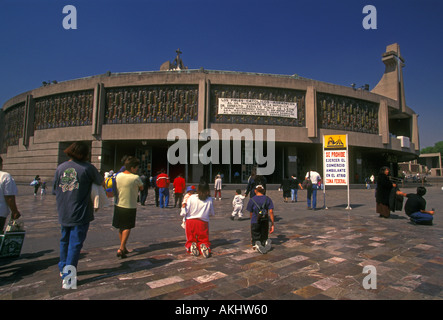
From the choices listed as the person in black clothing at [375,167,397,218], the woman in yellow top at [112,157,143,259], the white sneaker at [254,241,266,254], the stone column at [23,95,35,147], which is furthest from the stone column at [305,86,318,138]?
the stone column at [23,95,35,147]

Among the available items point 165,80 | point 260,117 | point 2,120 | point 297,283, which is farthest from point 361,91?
point 2,120

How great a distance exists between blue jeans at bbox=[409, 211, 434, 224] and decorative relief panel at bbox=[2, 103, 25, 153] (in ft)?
113

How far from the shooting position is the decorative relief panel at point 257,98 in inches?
891

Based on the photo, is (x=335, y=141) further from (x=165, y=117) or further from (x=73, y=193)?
(x=165, y=117)

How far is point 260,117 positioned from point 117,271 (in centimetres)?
2079

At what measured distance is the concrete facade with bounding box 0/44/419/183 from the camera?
74.0ft

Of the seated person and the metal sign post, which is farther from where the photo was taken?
the metal sign post

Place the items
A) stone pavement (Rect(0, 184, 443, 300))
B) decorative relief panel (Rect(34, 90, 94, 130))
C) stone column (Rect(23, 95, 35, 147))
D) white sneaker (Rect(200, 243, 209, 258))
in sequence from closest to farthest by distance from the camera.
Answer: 1. stone pavement (Rect(0, 184, 443, 300))
2. white sneaker (Rect(200, 243, 209, 258))
3. decorative relief panel (Rect(34, 90, 94, 130))
4. stone column (Rect(23, 95, 35, 147))

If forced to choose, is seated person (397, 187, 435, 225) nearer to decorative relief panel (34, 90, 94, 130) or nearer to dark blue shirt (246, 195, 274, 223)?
dark blue shirt (246, 195, 274, 223)

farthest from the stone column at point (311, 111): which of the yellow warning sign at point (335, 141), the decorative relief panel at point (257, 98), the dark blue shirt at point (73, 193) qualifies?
the dark blue shirt at point (73, 193)

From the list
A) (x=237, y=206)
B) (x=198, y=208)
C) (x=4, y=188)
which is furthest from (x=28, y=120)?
(x=198, y=208)
